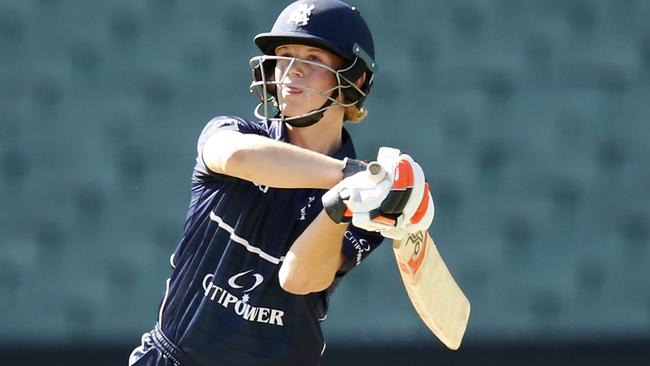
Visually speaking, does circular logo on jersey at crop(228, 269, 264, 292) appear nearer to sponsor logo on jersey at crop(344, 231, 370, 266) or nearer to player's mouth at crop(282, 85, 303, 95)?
sponsor logo on jersey at crop(344, 231, 370, 266)

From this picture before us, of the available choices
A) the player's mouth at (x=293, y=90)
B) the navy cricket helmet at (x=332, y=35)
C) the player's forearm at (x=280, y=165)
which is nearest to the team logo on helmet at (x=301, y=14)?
the navy cricket helmet at (x=332, y=35)

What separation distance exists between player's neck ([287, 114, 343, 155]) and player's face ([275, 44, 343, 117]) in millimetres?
97

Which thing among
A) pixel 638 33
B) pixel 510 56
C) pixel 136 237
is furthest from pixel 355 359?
pixel 638 33

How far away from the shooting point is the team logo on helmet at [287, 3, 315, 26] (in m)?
2.93

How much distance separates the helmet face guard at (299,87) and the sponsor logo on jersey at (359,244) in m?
0.27

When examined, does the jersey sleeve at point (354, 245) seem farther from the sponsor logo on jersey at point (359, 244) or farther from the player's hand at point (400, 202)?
the player's hand at point (400, 202)

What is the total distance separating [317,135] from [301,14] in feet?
0.95

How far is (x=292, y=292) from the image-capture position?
9.20 feet

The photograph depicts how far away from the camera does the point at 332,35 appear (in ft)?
9.62

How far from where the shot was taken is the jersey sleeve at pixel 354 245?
2.89 meters

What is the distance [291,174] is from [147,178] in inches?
115

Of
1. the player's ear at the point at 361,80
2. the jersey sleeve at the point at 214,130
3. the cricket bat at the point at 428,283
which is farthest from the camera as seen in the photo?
the player's ear at the point at 361,80

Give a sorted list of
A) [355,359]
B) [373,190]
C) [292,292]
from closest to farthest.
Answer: [373,190]
[292,292]
[355,359]

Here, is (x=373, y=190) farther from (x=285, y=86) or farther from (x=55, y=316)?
(x=55, y=316)
